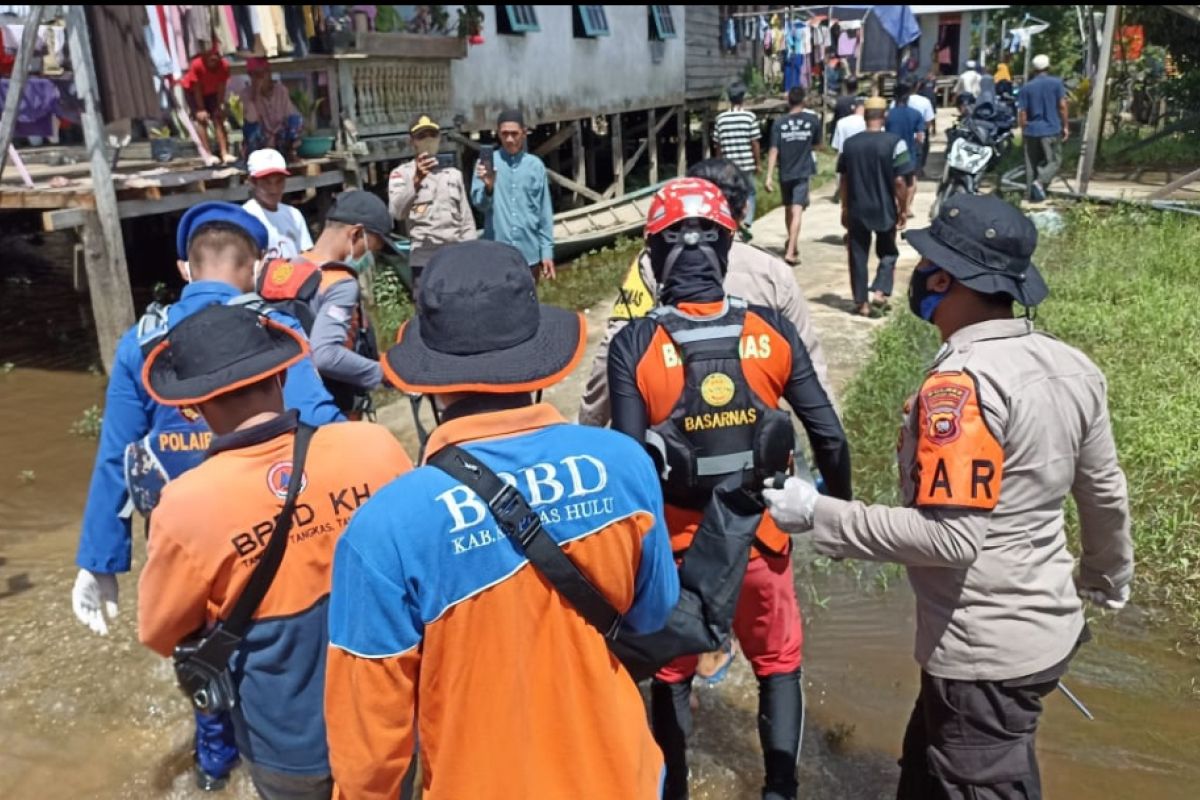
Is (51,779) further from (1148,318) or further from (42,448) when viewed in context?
(1148,318)

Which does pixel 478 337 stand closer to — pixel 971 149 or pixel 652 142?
pixel 971 149

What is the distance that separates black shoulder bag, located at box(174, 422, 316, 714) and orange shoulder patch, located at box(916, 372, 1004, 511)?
1.40 meters

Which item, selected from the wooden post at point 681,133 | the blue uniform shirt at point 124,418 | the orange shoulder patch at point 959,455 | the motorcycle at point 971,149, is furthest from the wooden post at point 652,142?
the orange shoulder patch at point 959,455

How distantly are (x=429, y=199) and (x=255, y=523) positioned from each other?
535cm

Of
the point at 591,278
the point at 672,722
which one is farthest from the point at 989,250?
the point at 591,278

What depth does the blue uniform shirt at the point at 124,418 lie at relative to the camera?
2781 mm

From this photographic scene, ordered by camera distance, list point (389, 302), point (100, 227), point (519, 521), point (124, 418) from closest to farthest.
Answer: point (519, 521) → point (124, 418) → point (100, 227) → point (389, 302)

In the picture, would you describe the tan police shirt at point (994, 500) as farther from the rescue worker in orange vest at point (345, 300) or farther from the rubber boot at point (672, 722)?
the rescue worker in orange vest at point (345, 300)

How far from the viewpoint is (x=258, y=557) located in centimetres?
203

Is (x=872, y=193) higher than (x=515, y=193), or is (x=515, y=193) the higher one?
(x=515, y=193)

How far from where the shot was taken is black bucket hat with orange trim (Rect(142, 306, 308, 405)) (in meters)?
2.03

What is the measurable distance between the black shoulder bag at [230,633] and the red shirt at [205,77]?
28.7ft

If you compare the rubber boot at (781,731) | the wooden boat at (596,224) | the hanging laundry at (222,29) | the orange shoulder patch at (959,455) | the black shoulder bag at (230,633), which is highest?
the hanging laundry at (222,29)

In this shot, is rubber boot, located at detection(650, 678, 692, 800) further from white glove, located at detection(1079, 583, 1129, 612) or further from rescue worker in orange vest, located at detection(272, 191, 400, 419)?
rescue worker in orange vest, located at detection(272, 191, 400, 419)
